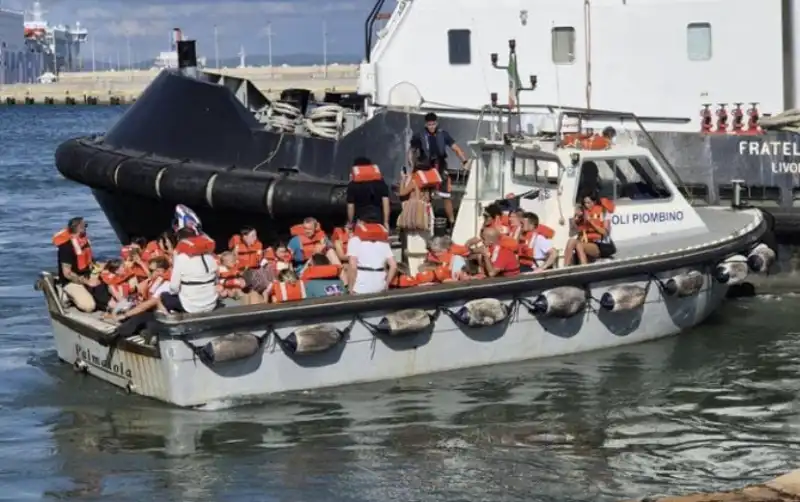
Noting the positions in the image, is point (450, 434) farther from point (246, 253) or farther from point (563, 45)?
point (563, 45)

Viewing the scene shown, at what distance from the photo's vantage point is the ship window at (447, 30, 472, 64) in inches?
634

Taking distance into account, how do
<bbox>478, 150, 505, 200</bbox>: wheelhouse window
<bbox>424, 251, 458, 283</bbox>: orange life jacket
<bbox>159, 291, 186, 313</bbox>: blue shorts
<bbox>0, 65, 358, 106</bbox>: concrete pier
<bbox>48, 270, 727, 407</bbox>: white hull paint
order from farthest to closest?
<bbox>0, 65, 358, 106</bbox>: concrete pier < <bbox>478, 150, 505, 200</bbox>: wheelhouse window < <bbox>424, 251, 458, 283</bbox>: orange life jacket < <bbox>159, 291, 186, 313</bbox>: blue shorts < <bbox>48, 270, 727, 407</bbox>: white hull paint

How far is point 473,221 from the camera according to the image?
1280 centimetres

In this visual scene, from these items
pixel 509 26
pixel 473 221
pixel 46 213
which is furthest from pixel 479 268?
pixel 46 213

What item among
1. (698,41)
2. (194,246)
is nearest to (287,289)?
(194,246)

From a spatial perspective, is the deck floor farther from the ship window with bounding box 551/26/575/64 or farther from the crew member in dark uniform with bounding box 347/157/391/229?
the ship window with bounding box 551/26/575/64

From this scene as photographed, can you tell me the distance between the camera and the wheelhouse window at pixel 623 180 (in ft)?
40.2

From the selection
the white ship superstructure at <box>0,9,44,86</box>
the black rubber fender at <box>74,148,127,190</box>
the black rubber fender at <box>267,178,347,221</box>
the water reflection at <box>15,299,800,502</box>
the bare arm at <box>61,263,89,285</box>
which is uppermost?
the white ship superstructure at <box>0,9,44,86</box>

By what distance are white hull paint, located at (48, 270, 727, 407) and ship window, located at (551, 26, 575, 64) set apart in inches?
160

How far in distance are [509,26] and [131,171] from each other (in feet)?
14.4

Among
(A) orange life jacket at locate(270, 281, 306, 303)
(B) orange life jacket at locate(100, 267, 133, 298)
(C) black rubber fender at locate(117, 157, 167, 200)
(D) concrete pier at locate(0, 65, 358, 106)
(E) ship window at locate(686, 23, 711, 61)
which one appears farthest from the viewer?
(D) concrete pier at locate(0, 65, 358, 106)

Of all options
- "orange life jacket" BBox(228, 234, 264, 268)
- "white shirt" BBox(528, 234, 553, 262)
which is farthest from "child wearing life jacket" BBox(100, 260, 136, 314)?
"white shirt" BBox(528, 234, 553, 262)

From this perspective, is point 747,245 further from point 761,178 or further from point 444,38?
point 444,38

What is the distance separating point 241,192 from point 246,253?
2.41 m
